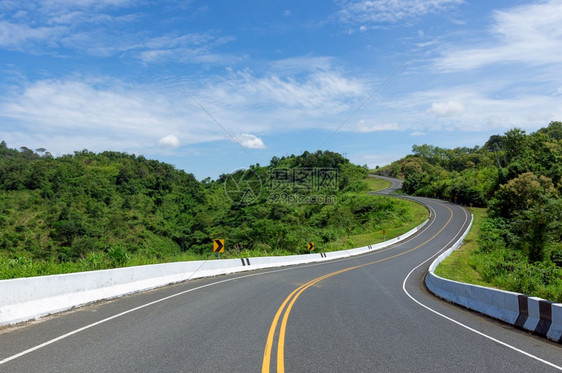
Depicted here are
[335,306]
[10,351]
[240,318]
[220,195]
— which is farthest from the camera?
[220,195]

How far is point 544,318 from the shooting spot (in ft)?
26.1

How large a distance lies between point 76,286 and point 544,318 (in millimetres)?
10819

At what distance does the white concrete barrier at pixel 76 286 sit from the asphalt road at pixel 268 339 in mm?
404

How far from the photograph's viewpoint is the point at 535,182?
2174 inches

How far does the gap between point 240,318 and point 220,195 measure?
320 ft

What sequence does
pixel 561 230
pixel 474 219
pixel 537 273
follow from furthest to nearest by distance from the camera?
1. pixel 474 219
2. pixel 561 230
3. pixel 537 273

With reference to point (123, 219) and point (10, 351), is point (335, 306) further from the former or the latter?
point (123, 219)

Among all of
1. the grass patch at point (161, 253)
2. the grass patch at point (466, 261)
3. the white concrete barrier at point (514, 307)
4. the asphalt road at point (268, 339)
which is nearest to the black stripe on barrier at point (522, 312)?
the white concrete barrier at point (514, 307)

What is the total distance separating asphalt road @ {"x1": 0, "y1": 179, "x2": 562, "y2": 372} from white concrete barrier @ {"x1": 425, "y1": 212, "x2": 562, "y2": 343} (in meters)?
0.32

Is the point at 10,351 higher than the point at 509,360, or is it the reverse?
the point at 10,351

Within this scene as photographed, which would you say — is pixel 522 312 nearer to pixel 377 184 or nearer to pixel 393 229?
pixel 393 229

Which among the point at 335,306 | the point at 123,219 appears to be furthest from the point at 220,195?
the point at 335,306
